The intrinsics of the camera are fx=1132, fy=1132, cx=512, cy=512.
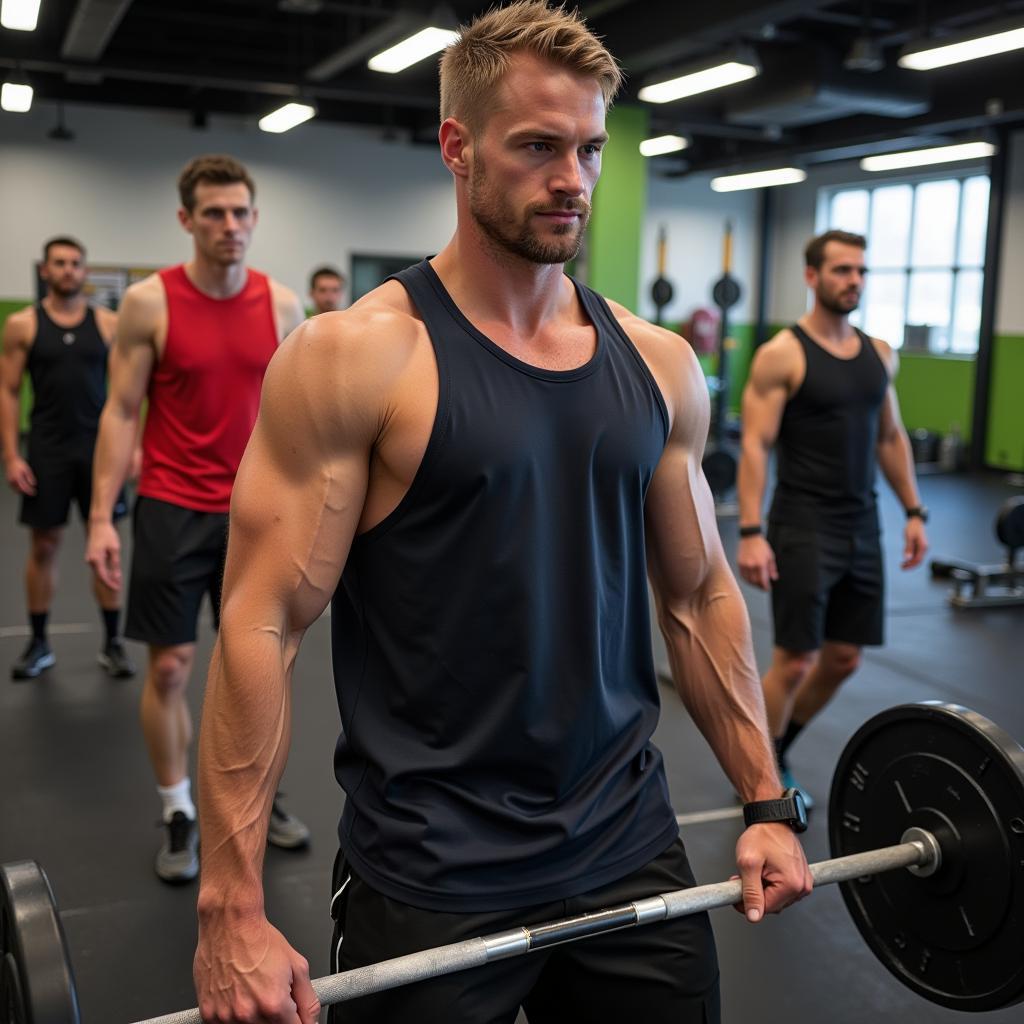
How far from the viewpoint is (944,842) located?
1.37 meters

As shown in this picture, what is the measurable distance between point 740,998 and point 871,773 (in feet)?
2.43

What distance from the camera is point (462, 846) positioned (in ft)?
3.57

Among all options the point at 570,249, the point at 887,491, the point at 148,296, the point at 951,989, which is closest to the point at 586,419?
the point at 570,249

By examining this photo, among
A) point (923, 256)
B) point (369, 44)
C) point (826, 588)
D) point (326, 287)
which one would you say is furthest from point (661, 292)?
point (826, 588)

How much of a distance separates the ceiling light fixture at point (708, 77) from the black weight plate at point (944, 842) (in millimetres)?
5570

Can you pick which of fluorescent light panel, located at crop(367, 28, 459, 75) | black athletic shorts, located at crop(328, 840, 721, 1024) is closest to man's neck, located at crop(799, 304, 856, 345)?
black athletic shorts, located at crop(328, 840, 721, 1024)

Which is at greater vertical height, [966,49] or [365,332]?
[966,49]

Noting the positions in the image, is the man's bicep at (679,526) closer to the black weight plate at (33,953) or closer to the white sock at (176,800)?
the black weight plate at (33,953)

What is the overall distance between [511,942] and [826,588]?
1886 millimetres

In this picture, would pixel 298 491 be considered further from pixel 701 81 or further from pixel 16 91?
pixel 16 91

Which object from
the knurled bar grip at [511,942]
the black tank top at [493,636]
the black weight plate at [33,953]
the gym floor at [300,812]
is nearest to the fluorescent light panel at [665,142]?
the gym floor at [300,812]

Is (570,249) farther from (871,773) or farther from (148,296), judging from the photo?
(148,296)

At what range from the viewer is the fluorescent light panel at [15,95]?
7164 millimetres

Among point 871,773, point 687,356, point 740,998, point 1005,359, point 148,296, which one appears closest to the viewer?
point 687,356
